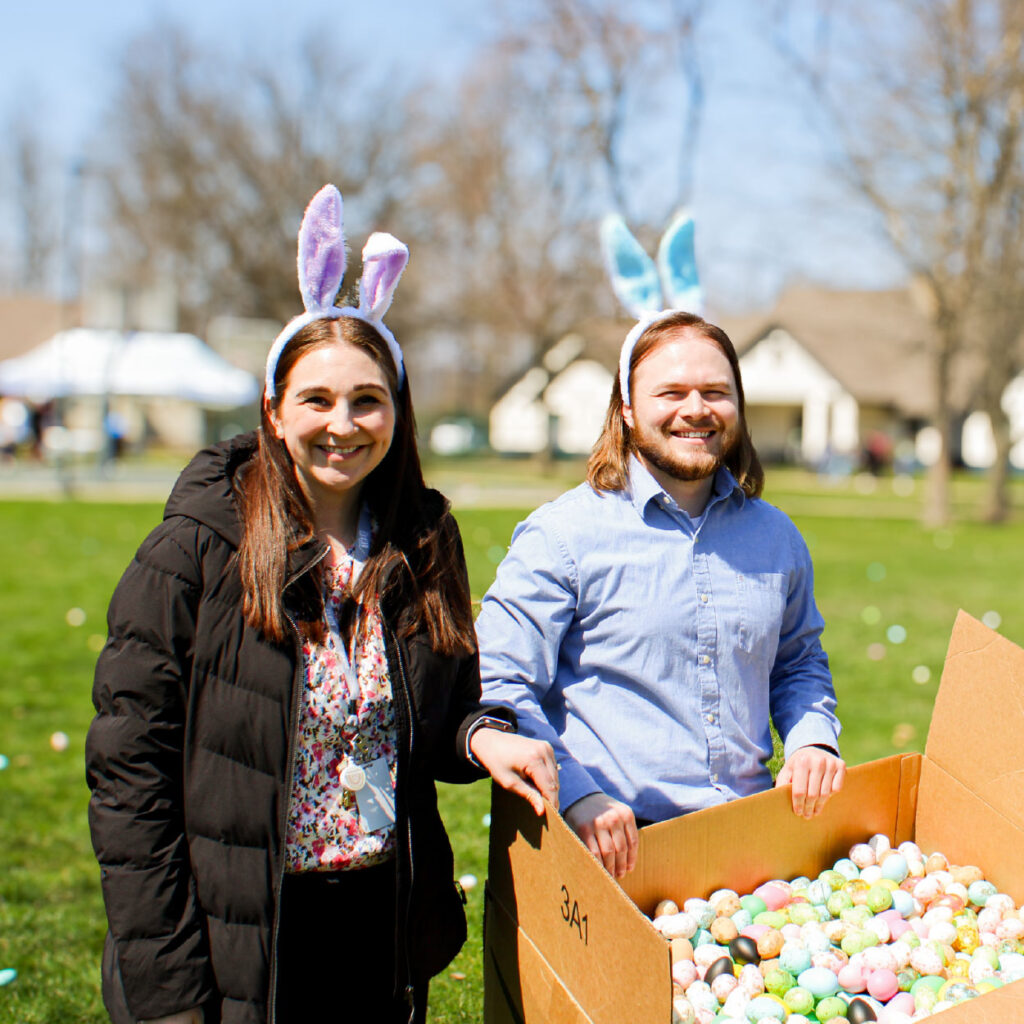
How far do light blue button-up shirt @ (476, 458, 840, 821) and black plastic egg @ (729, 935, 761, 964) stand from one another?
0.28 m

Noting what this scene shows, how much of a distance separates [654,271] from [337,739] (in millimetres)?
1279

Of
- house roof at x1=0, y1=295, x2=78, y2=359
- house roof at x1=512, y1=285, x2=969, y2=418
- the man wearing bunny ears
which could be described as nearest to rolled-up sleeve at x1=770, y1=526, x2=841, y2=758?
the man wearing bunny ears

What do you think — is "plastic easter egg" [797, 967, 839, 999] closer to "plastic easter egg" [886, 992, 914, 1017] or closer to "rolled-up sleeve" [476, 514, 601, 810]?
"plastic easter egg" [886, 992, 914, 1017]

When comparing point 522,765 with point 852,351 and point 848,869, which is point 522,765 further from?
point 852,351

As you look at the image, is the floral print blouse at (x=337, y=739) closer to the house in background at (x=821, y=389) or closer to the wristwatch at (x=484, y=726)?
the wristwatch at (x=484, y=726)

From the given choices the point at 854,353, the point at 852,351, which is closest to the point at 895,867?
the point at 854,353

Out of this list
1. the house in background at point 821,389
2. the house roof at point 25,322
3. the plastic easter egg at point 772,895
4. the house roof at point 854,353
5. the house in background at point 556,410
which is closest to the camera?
the plastic easter egg at point 772,895

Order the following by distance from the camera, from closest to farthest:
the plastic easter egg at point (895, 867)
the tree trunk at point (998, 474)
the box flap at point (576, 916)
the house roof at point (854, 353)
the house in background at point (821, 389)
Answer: the box flap at point (576, 916) → the plastic easter egg at point (895, 867) → the tree trunk at point (998, 474) → the house in background at point (821, 389) → the house roof at point (854, 353)

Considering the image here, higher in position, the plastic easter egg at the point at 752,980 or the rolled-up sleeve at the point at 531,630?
the rolled-up sleeve at the point at 531,630

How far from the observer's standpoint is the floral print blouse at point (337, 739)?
206cm

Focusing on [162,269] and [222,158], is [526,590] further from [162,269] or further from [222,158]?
[162,269]

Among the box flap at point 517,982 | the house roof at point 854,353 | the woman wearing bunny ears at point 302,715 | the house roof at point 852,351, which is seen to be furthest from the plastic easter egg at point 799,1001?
the house roof at point 854,353

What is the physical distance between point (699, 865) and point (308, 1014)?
0.83m

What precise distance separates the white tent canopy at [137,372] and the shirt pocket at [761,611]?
60.9ft
